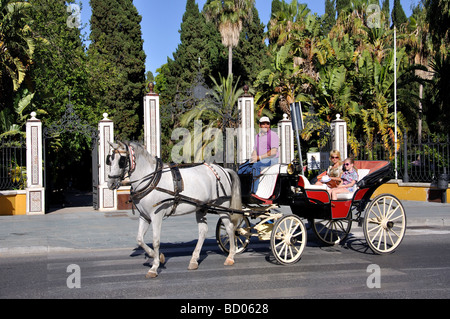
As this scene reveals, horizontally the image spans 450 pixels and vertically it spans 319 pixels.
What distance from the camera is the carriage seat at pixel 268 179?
8.42 metres

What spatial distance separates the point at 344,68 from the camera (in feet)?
86.5

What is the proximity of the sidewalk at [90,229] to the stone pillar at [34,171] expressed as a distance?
61cm

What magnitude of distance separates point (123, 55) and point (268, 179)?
112 feet

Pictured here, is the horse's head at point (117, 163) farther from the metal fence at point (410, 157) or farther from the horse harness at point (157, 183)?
the metal fence at point (410, 157)

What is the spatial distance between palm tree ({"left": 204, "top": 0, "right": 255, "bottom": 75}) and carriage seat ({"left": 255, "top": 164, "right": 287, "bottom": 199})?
26017 millimetres

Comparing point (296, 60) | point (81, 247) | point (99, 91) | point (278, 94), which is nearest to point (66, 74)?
point (99, 91)

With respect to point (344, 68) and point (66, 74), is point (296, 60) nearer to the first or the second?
point (344, 68)

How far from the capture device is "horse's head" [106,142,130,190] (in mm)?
7113

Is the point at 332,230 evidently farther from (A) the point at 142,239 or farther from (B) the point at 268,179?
(A) the point at 142,239

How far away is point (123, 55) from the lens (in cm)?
4025

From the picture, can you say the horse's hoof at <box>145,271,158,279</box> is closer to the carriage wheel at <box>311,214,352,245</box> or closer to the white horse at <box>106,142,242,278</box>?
the white horse at <box>106,142,242,278</box>
